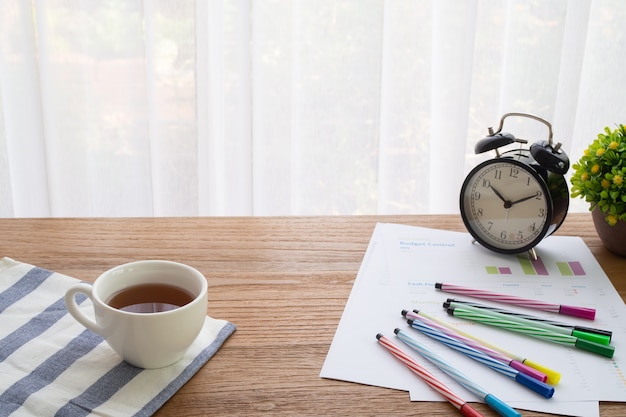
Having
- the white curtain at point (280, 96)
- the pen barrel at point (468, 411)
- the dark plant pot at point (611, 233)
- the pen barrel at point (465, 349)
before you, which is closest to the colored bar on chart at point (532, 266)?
the dark plant pot at point (611, 233)

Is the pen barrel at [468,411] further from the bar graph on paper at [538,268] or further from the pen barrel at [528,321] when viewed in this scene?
the bar graph on paper at [538,268]

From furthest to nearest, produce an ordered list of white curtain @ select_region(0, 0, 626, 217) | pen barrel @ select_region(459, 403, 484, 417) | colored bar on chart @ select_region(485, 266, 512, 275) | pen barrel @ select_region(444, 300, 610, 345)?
white curtain @ select_region(0, 0, 626, 217), colored bar on chart @ select_region(485, 266, 512, 275), pen barrel @ select_region(444, 300, 610, 345), pen barrel @ select_region(459, 403, 484, 417)

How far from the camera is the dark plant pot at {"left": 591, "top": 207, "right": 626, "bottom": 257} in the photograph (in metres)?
0.93

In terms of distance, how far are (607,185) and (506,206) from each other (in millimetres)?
139

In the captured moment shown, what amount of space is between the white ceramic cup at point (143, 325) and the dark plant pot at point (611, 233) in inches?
23.6

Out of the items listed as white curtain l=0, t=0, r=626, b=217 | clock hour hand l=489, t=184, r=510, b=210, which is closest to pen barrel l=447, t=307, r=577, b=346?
clock hour hand l=489, t=184, r=510, b=210

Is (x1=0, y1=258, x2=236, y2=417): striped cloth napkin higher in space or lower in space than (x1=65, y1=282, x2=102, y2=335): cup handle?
lower

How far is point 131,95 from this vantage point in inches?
65.1

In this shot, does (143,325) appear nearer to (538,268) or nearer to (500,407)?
(500,407)

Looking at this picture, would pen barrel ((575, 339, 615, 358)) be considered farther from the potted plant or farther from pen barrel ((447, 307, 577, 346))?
the potted plant

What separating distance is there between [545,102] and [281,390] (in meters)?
1.31

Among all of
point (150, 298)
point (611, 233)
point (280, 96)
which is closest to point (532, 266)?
point (611, 233)

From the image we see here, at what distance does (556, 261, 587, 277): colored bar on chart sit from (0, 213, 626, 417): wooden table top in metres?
0.04

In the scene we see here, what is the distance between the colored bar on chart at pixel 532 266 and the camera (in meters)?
0.90
